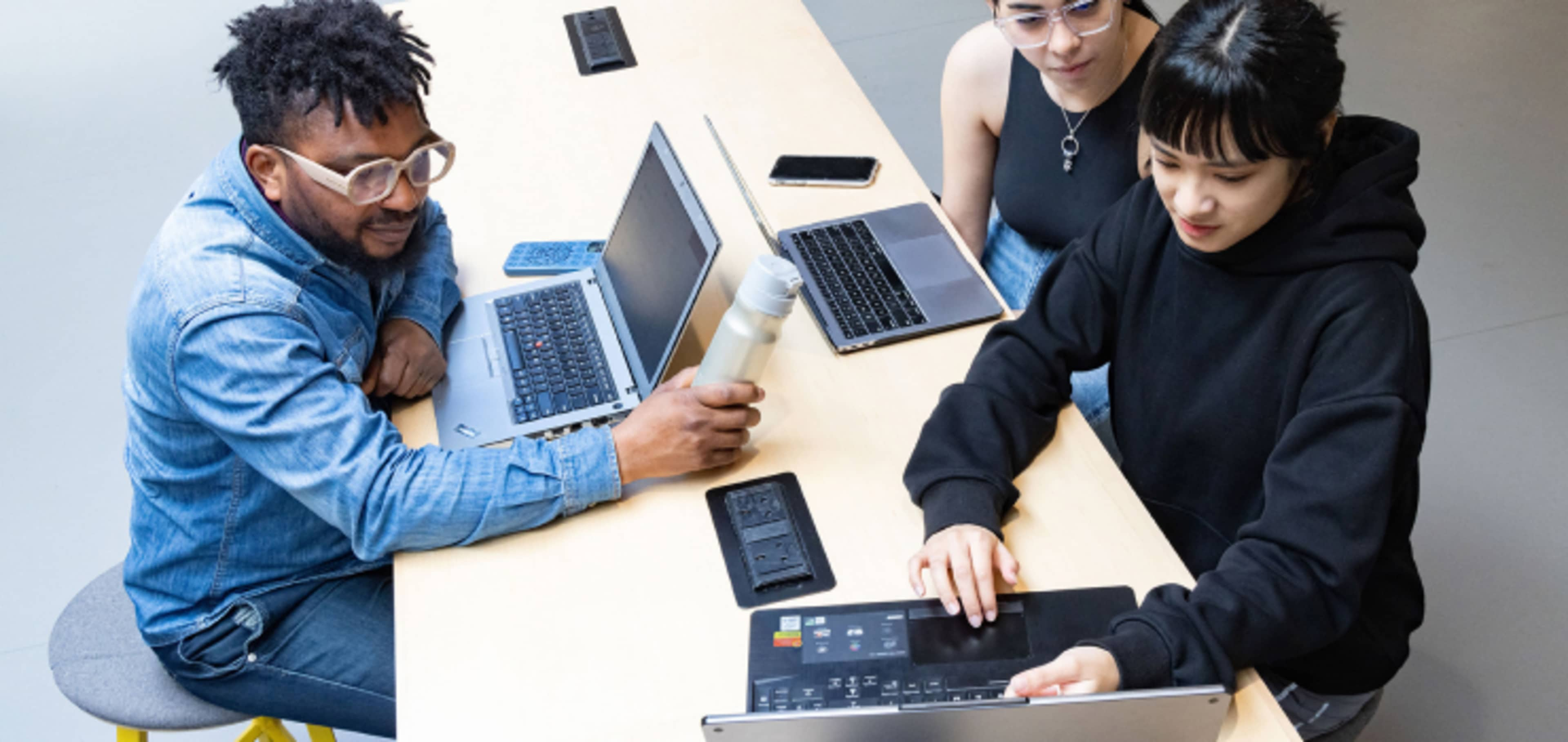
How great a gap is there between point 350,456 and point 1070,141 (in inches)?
46.0

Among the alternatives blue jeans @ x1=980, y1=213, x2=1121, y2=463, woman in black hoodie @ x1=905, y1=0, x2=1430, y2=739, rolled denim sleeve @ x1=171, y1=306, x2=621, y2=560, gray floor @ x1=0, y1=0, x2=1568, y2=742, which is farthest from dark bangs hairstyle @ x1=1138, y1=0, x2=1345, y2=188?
gray floor @ x1=0, y1=0, x2=1568, y2=742

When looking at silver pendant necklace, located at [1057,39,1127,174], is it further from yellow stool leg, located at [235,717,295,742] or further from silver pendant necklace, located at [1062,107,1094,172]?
yellow stool leg, located at [235,717,295,742]

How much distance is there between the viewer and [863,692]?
1.25 meters

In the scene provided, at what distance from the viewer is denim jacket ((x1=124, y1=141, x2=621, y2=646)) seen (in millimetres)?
1381

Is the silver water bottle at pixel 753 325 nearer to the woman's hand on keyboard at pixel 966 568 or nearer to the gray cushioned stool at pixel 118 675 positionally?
the woman's hand on keyboard at pixel 966 568

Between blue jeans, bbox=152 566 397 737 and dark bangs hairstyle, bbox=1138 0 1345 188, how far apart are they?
1.20 metres

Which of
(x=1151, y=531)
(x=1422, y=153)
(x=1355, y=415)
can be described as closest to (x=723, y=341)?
(x=1151, y=531)

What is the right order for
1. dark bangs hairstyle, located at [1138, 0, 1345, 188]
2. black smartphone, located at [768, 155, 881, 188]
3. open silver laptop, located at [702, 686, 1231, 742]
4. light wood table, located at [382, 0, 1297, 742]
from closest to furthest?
open silver laptop, located at [702, 686, 1231, 742] < dark bangs hairstyle, located at [1138, 0, 1345, 188] < light wood table, located at [382, 0, 1297, 742] < black smartphone, located at [768, 155, 881, 188]

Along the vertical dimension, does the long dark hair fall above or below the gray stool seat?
above

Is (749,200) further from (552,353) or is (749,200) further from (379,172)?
(379,172)

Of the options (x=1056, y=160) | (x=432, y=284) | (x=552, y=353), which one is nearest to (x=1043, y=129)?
(x=1056, y=160)

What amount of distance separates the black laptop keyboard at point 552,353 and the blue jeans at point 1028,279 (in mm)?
647

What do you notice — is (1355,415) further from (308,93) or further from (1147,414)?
(308,93)

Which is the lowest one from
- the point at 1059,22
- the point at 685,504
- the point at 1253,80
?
the point at 685,504
